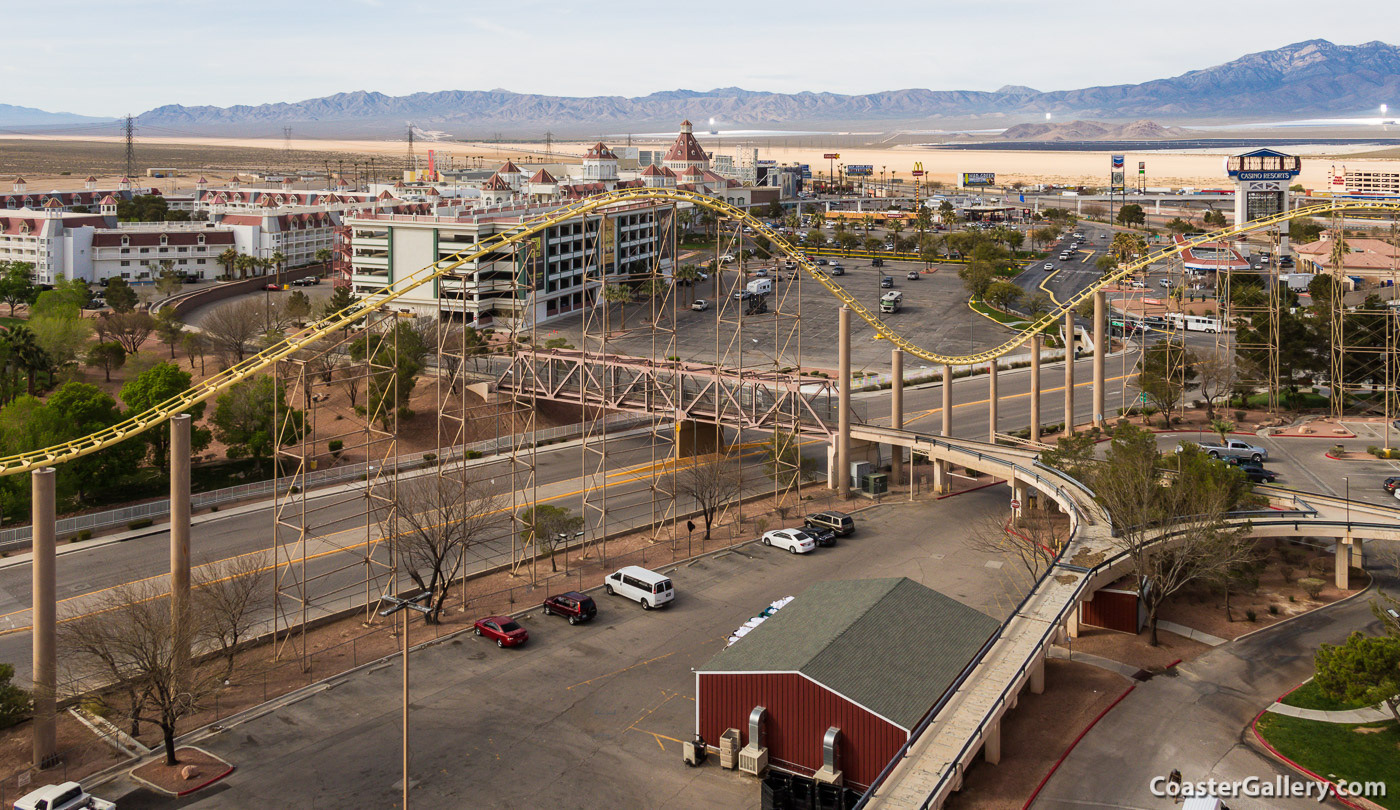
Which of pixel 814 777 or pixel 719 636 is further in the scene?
pixel 719 636

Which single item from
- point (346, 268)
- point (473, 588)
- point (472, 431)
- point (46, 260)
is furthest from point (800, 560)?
point (46, 260)

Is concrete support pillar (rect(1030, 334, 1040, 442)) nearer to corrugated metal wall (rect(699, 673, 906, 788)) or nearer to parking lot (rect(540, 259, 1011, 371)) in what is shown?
parking lot (rect(540, 259, 1011, 371))

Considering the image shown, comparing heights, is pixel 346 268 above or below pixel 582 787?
above

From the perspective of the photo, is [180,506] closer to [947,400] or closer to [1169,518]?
[1169,518]

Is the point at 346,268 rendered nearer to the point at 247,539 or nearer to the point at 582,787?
the point at 247,539

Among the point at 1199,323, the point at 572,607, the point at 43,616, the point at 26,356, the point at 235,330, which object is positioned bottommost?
the point at 572,607

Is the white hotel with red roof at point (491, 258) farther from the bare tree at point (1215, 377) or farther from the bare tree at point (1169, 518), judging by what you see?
the bare tree at point (1169, 518)

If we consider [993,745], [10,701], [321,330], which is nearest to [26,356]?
[321,330]
